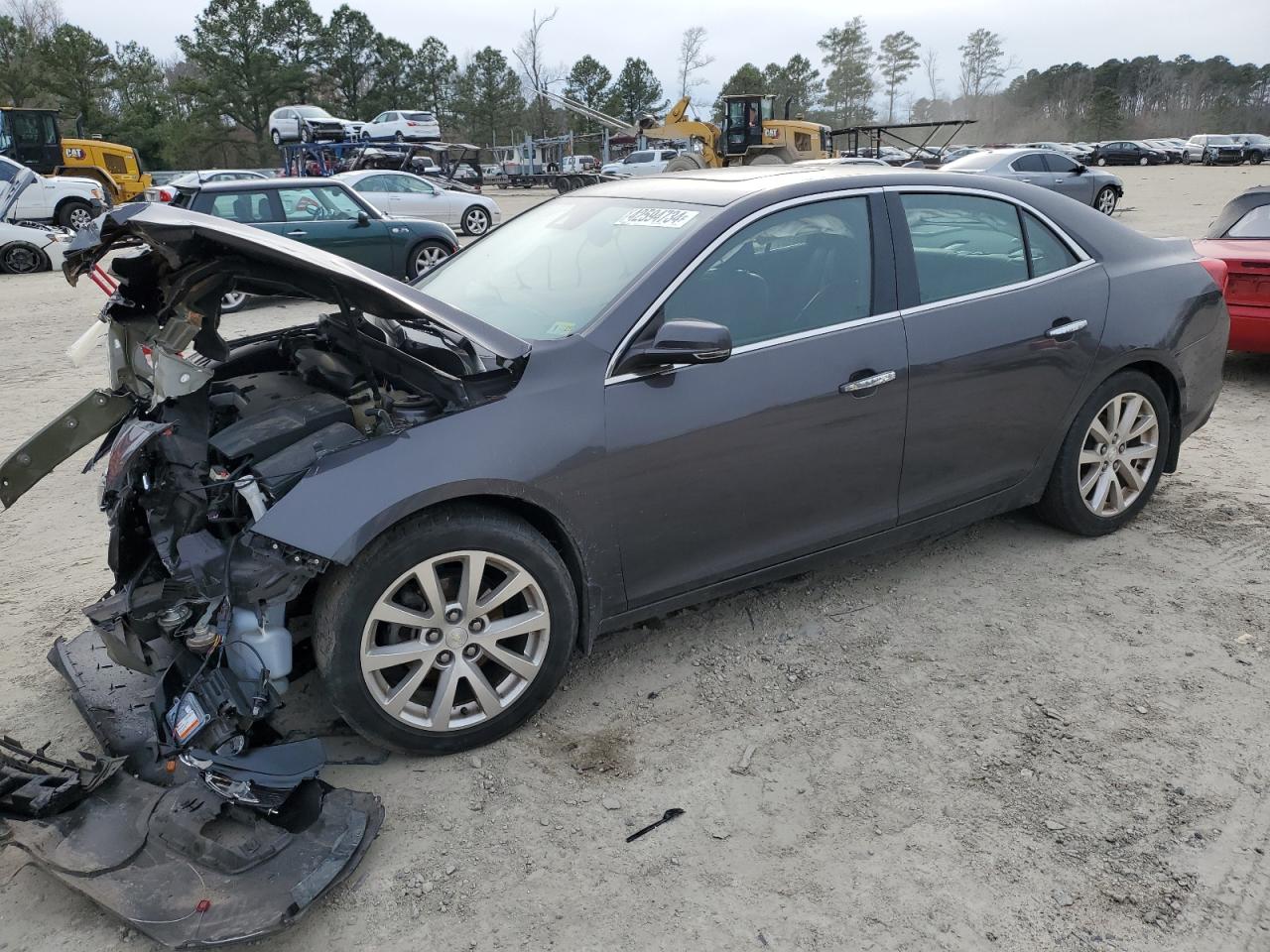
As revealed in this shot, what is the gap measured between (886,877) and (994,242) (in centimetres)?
261

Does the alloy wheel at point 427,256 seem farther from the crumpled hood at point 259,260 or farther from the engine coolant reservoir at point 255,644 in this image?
the engine coolant reservoir at point 255,644

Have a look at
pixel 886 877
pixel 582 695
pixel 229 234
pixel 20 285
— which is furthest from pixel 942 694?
pixel 20 285

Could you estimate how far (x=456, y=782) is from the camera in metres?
2.83

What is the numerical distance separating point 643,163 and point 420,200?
2239 cm

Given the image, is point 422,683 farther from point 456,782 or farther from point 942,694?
point 942,694

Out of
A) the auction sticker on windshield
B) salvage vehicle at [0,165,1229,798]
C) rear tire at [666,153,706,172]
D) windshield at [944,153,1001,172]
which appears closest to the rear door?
windshield at [944,153,1001,172]

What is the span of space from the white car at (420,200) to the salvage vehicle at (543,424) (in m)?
15.4

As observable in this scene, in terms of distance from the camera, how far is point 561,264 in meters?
3.58

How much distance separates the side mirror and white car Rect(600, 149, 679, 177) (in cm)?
3545

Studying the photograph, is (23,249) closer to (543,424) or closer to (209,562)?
(209,562)

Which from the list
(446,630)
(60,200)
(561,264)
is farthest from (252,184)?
(60,200)

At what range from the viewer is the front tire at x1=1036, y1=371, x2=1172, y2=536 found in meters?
4.12

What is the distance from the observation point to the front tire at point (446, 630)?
2689 millimetres

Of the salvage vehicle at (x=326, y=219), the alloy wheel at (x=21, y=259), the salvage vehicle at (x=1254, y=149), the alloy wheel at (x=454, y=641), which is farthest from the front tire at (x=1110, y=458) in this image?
the salvage vehicle at (x=1254, y=149)
